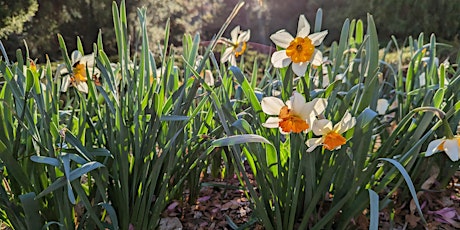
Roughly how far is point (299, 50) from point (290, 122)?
18cm

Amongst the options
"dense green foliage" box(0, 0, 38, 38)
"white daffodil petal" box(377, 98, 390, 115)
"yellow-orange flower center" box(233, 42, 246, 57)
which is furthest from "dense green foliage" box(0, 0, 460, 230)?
"dense green foliage" box(0, 0, 38, 38)

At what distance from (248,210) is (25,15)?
263 centimetres

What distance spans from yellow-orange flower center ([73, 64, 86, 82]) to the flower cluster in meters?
0.55

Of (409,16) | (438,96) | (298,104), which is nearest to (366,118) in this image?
(298,104)

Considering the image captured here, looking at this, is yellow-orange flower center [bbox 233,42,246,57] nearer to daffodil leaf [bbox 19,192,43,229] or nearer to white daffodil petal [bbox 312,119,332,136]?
white daffodil petal [bbox 312,119,332,136]

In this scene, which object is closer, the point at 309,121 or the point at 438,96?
the point at 309,121

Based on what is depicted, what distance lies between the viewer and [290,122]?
3.02 ft

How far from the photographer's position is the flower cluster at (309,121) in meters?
0.92

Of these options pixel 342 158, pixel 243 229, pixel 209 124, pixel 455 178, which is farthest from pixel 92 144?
pixel 455 178

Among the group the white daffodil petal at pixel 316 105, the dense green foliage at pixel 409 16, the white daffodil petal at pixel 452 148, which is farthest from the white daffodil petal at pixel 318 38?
the dense green foliage at pixel 409 16

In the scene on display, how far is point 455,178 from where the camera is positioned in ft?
4.99

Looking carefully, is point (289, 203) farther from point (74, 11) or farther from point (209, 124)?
point (74, 11)

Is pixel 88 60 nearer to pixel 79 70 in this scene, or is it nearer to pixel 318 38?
pixel 79 70

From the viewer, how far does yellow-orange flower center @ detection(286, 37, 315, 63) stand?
988 millimetres
